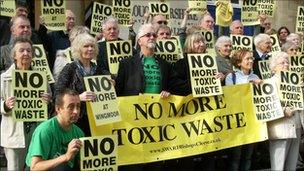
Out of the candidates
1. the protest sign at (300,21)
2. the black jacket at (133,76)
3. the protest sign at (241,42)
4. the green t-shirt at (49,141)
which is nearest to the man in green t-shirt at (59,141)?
the green t-shirt at (49,141)

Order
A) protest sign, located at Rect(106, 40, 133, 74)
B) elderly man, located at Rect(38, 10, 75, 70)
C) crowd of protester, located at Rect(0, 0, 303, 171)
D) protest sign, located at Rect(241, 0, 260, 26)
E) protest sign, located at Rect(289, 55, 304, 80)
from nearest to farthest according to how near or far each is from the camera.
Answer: crowd of protester, located at Rect(0, 0, 303, 171), protest sign, located at Rect(106, 40, 133, 74), protest sign, located at Rect(289, 55, 304, 80), elderly man, located at Rect(38, 10, 75, 70), protest sign, located at Rect(241, 0, 260, 26)

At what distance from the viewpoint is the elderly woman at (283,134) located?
7594 millimetres

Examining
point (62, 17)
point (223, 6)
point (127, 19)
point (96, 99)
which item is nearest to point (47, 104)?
point (96, 99)

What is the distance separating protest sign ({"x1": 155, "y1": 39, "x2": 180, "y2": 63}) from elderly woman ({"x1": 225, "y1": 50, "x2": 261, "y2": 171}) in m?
0.75

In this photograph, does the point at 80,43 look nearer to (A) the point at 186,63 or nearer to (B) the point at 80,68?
(B) the point at 80,68

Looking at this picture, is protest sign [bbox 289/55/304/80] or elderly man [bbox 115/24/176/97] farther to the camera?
protest sign [bbox 289/55/304/80]

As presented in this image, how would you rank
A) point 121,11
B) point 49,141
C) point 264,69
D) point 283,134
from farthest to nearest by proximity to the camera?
point 121,11
point 264,69
point 283,134
point 49,141

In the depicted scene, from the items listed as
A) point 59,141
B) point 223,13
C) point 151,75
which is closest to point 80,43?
point 151,75

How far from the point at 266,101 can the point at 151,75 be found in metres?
1.64

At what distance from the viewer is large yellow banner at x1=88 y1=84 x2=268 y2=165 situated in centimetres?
707

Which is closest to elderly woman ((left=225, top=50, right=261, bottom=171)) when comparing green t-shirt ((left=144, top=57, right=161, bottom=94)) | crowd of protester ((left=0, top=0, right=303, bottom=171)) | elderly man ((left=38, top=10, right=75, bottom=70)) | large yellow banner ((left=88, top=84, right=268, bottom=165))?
crowd of protester ((left=0, top=0, right=303, bottom=171))

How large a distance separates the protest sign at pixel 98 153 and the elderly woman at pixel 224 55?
282cm

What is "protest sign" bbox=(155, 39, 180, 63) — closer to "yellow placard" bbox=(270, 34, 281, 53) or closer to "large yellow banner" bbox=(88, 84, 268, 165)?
"large yellow banner" bbox=(88, 84, 268, 165)

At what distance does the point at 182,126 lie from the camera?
24.4 feet
